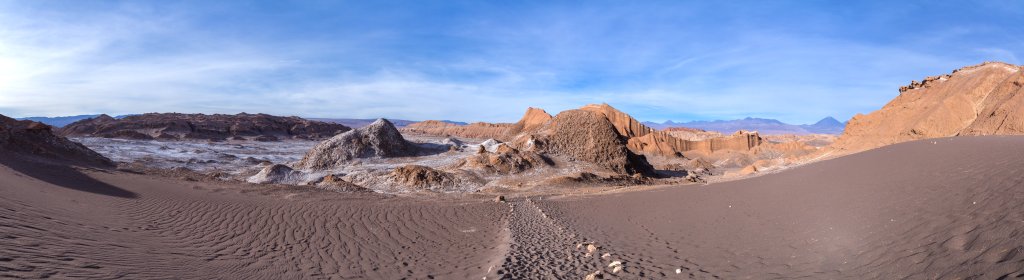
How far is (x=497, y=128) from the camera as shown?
108500mm

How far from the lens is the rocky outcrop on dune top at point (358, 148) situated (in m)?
31.0

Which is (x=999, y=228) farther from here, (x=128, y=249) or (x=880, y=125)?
(x=880, y=125)

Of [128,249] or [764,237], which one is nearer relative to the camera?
[128,249]

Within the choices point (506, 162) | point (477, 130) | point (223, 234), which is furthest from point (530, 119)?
point (223, 234)

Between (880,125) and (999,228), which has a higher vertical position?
(880,125)

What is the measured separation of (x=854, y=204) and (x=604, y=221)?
17.5 ft

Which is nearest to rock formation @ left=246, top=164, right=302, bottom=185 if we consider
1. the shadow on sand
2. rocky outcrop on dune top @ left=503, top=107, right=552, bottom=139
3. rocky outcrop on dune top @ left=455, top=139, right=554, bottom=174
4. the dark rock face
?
the shadow on sand

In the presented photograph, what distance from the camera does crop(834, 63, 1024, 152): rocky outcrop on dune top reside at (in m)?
19.2

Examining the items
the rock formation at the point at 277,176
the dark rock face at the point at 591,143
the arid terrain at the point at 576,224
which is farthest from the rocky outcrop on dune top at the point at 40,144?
the dark rock face at the point at 591,143

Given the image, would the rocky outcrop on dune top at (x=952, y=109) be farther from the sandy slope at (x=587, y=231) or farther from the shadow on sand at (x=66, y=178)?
the shadow on sand at (x=66, y=178)

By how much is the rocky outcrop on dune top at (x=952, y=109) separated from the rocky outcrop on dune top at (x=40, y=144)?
3637 cm

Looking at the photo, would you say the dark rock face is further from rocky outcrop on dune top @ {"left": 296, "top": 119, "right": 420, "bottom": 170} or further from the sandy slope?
the sandy slope

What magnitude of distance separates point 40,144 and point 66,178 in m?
13.2

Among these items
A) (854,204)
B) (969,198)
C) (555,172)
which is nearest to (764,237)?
(854,204)
